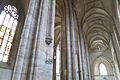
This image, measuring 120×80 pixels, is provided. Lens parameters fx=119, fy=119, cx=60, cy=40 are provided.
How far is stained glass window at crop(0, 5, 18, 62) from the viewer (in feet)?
31.7

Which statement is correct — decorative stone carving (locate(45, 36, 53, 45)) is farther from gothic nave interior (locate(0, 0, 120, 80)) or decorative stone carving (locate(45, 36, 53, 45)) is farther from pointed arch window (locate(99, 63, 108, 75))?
pointed arch window (locate(99, 63, 108, 75))

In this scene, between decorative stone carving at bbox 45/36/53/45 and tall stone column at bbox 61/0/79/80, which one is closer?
decorative stone carving at bbox 45/36/53/45

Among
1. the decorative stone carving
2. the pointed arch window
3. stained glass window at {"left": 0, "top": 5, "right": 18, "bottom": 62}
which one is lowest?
the pointed arch window

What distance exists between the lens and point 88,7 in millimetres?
14695

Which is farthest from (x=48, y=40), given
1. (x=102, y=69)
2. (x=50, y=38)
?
(x=102, y=69)

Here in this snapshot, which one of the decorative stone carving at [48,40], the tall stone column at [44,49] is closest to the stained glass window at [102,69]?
the tall stone column at [44,49]

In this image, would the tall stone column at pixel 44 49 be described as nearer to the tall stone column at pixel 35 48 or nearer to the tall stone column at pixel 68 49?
the tall stone column at pixel 35 48

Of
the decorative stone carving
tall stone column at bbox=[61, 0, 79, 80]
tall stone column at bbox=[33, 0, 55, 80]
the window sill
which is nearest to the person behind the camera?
tall stone column at bbox=[33, 0, 55, 80]

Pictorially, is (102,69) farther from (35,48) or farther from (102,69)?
(35,48)

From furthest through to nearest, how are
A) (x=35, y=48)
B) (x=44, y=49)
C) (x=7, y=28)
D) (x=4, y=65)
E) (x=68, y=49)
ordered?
(x=7, y=28) → (x=4, y=65) → (x=68, y=49) → (x=44, y=49) → (x=35, y=48)

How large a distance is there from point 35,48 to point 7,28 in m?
7.64

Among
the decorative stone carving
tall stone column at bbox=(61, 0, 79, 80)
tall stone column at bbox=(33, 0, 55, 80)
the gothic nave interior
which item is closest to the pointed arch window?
the gothic nave interior

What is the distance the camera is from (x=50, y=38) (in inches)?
173

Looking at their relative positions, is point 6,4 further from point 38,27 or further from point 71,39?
point 38,27
